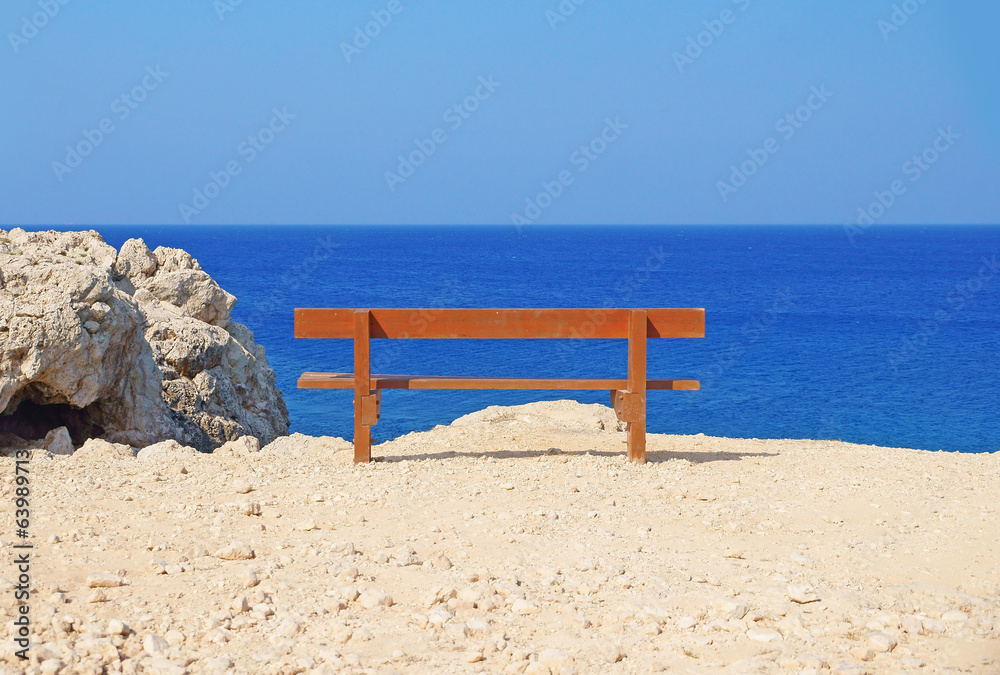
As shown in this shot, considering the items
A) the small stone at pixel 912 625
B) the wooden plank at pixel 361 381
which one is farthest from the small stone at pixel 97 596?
the small stone at pixel 912 625

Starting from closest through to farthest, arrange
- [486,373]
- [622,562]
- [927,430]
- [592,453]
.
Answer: [622,562] → [592,453] → [927,430] → [486,373]

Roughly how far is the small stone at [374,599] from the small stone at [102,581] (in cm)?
133

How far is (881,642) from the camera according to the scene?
391 centimetres

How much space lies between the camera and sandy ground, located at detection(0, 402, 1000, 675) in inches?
152

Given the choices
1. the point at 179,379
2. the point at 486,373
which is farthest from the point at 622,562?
the point at 486,373

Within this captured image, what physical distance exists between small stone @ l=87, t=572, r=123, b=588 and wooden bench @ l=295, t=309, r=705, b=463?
304 centimetres

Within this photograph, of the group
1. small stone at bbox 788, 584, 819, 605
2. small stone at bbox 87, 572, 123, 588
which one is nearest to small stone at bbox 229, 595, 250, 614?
small stone at bbox 87, 572, 123, 588

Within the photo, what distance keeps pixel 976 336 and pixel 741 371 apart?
19.5m

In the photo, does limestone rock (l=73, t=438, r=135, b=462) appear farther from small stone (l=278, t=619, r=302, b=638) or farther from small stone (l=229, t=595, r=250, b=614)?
small stone (l=278, t=619, r=302, b=638)

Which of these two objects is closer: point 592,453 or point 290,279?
point 592,453

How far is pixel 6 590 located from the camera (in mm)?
4258

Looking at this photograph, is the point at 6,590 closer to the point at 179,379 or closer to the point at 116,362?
the point at 116,362

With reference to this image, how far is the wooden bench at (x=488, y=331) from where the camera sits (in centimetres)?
739

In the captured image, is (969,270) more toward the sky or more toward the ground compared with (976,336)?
more toward the sky
